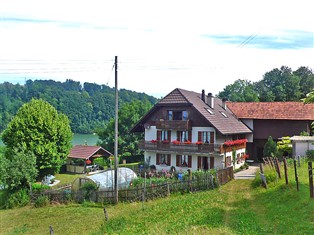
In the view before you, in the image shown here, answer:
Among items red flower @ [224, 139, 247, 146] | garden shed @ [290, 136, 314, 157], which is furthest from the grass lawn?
garden shed @ [290, 136, 314, 157]

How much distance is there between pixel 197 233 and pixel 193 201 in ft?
23.9

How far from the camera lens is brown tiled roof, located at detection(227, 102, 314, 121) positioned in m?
35.6

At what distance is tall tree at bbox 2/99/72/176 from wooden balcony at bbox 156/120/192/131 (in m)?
9.21

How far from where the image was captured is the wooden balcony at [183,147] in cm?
3042

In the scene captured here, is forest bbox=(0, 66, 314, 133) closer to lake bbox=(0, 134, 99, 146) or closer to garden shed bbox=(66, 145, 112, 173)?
lake bbox=(0, 134, 99, 146)

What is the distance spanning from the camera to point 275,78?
78.8 metres

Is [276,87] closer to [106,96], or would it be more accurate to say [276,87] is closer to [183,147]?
[183,147]

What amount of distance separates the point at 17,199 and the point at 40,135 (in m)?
8.49

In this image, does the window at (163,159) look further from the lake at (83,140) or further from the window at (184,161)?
the lake at (83,140)

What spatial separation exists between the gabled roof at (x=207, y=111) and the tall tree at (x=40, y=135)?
7752 millimetres

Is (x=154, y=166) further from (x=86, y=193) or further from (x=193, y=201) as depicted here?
(x=193, y=201)

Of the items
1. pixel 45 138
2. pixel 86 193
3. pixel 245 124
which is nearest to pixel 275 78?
pixel 245 124

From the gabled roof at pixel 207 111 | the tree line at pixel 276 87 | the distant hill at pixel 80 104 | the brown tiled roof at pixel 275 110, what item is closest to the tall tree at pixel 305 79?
the tree line at pixel 276 87

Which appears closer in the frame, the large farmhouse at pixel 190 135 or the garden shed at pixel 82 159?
the large farmhouse at pixel 190 135
